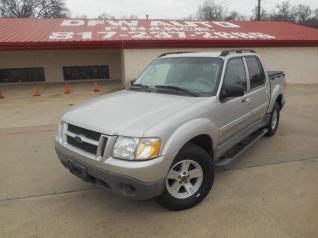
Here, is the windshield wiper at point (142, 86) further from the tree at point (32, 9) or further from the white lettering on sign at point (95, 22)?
the tree at point (32, 9)

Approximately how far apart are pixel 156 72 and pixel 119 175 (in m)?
2.24

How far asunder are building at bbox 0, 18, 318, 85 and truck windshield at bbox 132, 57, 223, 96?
912 cm

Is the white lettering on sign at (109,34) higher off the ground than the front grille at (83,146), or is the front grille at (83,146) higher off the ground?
the white lettering on sign at (109,34)

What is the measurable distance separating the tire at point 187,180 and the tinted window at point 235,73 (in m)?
1.23

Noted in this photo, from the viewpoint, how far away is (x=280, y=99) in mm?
5828

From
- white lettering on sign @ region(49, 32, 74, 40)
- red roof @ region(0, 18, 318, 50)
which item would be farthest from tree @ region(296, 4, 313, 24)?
white lettering on sign @ region(49, 32, 74, 40)

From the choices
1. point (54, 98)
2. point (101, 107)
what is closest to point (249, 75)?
point (101, 107)

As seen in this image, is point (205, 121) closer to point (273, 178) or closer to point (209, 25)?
point (273, 178)

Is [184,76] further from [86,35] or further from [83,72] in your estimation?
[83,72]

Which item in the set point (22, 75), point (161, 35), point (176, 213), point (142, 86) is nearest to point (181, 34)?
point (161, 35)

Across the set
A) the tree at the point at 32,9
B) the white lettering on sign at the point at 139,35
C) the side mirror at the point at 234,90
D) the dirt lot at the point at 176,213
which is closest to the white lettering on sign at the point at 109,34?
the white lettering on sign at the point at 139,35

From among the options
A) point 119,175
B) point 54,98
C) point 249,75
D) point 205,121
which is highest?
point 249,75

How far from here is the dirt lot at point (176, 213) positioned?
281 centimetres

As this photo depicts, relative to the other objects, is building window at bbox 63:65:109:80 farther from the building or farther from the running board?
the running board
